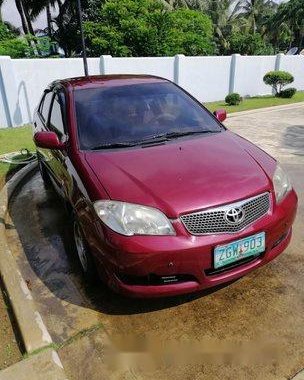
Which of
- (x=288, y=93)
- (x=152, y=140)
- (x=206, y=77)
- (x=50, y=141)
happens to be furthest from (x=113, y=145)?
(x=288, y=93)

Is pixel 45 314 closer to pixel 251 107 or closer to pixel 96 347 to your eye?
pixel 96 347

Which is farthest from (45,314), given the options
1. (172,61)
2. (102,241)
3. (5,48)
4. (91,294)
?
(5,48)

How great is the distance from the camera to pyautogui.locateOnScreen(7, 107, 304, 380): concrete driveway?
2.29 m

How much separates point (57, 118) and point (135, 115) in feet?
3.11

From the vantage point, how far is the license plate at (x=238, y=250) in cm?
242

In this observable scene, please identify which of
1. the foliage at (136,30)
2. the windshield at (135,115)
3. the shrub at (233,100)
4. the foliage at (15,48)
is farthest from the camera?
the foliage at (136,30)

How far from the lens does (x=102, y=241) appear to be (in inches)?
97.1

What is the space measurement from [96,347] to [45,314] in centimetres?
58

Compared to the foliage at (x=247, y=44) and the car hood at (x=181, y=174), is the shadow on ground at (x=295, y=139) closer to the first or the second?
the car hood at (x=181, y=174)

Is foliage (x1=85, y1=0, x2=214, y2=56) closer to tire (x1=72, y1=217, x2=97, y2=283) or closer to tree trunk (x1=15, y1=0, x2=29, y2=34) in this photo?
tree trunk (x1=15, y1=0, x2=29, y2=34)

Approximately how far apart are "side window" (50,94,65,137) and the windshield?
10.6 inches

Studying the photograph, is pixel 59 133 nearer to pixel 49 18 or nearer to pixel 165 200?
pixel 165 200

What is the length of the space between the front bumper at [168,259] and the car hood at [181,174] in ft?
0.68

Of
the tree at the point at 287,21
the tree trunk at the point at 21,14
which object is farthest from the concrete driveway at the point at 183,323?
the tree at the point at 287,21
